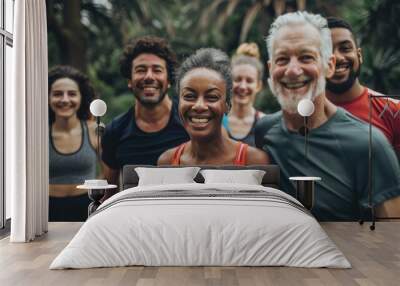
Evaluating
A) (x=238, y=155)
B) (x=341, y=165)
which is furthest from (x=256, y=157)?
(x=341, y=165)

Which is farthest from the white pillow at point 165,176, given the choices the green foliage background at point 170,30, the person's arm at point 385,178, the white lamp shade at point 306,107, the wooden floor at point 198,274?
the person's arm at point 385,178

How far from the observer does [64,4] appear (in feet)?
25.6

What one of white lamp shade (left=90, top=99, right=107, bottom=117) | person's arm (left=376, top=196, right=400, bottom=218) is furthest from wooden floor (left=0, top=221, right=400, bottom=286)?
white lamp shade (left=90, top=99, right=107, bottom=117)

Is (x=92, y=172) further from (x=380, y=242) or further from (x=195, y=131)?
(x=380, y=242)

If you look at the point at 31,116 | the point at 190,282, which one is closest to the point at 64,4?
the point at 31,116

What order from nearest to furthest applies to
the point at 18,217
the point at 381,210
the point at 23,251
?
the point at 23,251
the point at 18,217
the point at 381,210

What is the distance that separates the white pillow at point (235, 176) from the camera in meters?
6.87

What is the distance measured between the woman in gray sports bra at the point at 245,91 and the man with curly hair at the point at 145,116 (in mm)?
702

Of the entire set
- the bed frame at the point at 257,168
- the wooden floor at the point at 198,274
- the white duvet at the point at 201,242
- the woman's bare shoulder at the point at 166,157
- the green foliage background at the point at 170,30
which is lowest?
the wooden floor at the point at 198,274

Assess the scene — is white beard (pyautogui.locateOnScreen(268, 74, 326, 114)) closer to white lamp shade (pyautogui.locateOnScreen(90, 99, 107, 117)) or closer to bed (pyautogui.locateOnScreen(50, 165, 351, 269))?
white lamp shade (pyautogui.locateOnScreen(90, 99, 107, 117))

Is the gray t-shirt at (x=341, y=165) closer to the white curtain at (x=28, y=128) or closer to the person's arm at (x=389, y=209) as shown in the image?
the person's arm at (x=389, y=209)

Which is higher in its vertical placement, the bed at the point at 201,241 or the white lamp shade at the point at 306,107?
the white lamp shade at the point at 306,107

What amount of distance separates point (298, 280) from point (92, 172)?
418 cm

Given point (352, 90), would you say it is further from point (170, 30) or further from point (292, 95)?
point (170, 30)
